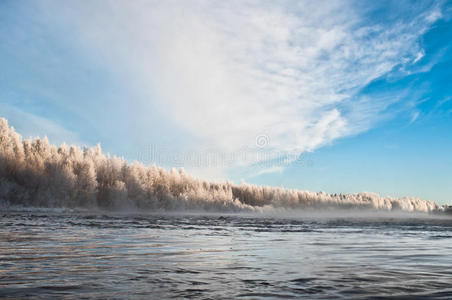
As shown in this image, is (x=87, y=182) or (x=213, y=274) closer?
(x=213, y=274)

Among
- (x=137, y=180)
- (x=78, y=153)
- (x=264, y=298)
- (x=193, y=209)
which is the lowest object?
(x=264, y=298)

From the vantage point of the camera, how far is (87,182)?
354 feet

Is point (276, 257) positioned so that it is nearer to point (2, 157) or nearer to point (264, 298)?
point (264, 298)

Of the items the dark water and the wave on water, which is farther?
the wave on water

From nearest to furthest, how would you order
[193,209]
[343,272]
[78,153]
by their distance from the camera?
1. [343,272]
2. [78,153]
3. [193,209]

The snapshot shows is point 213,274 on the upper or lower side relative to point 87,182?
lower

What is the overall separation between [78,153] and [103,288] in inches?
4786

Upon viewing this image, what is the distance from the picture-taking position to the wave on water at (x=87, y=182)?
4008 inches

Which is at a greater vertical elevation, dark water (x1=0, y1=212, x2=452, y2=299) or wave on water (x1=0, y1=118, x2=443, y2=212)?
wave on water (x1=0, y1=118, x2=443, y2=212)

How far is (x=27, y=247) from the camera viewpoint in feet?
38.8

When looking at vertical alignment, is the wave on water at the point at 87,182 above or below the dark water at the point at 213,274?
above

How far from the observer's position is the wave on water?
101812 mm

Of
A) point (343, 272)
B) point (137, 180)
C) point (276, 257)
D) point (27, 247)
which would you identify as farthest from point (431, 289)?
point (137, 180)

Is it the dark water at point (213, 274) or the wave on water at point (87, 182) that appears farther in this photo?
the wave on water at point (87, 182)
